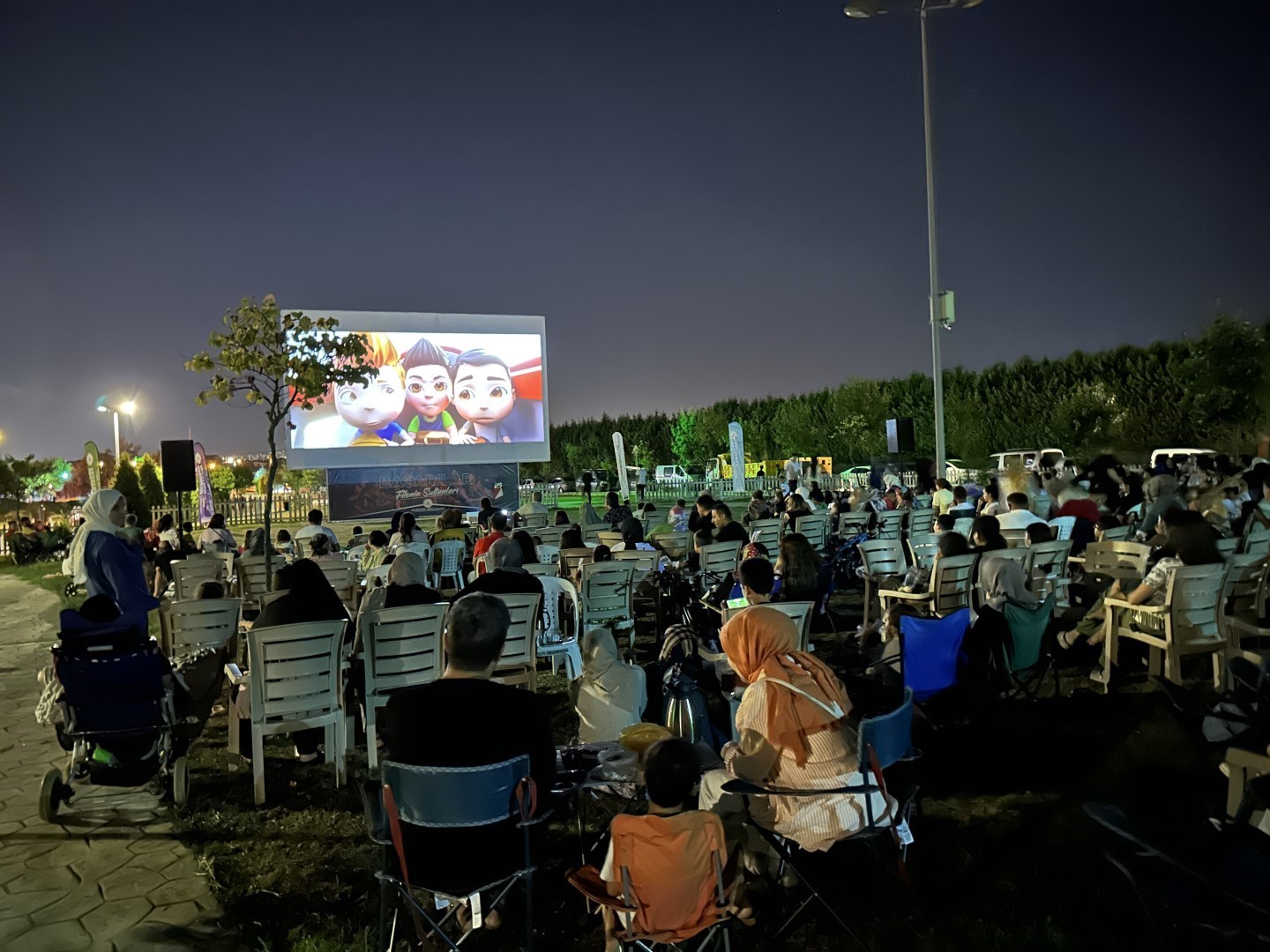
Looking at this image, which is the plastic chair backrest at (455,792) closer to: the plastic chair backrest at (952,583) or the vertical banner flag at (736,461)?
the plastic chair backrest at (952,583)

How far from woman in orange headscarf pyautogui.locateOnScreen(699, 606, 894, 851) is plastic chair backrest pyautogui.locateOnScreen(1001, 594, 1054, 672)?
237 cm

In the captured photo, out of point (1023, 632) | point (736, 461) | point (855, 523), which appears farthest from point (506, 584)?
point (736, 461)

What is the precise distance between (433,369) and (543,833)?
69.6 feet

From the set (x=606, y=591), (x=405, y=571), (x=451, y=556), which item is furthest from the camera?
(x=451, y=556)

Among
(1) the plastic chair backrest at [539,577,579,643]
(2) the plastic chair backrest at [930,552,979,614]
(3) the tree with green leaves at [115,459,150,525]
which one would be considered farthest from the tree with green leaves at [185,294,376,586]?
(3) the tree with green leaves at [115,459,150,525]

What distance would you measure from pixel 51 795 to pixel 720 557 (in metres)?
5.36

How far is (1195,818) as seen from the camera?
2580 millimetres

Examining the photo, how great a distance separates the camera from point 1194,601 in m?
5.18

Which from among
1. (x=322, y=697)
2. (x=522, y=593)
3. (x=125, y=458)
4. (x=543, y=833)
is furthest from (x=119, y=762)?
(x=125, y=458)

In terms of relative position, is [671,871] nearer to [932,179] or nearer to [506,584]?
[506,584]

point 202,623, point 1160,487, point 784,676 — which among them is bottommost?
point 202,623

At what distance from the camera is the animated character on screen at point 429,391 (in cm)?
2250

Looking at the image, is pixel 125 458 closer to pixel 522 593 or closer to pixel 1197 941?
pixel 522 593

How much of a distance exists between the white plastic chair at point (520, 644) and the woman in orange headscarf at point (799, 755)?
2407mm
